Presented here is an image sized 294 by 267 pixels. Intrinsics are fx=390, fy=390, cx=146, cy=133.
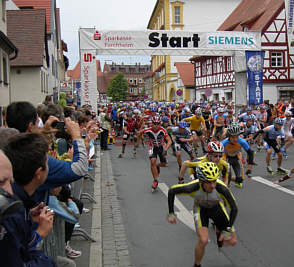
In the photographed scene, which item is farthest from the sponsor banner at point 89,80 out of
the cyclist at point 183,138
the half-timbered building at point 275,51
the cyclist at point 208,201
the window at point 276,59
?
the window at point 276,59

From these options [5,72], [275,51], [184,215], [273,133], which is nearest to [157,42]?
[5,72]

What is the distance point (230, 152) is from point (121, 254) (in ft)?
13.0

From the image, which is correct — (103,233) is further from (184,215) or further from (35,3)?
(35,3)

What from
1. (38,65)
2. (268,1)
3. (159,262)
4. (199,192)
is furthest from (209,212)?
(268,1)

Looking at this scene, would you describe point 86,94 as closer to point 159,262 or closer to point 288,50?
point 159,262

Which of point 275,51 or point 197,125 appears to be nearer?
point 197,125

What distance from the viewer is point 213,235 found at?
656cm

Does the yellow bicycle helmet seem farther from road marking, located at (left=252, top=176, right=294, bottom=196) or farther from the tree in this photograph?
the tree

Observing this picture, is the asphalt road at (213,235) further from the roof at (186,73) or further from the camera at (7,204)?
the roof at (186,73)

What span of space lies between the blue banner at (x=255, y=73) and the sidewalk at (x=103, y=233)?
50.2ft

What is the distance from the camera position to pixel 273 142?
12461 millimetres

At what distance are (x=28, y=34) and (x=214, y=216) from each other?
1039 inches

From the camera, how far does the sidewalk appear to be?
529cm

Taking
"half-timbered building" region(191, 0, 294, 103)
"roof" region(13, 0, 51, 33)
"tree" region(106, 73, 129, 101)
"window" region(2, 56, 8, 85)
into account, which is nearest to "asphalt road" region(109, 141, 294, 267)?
"window" region(2, 56, 8, 85)
